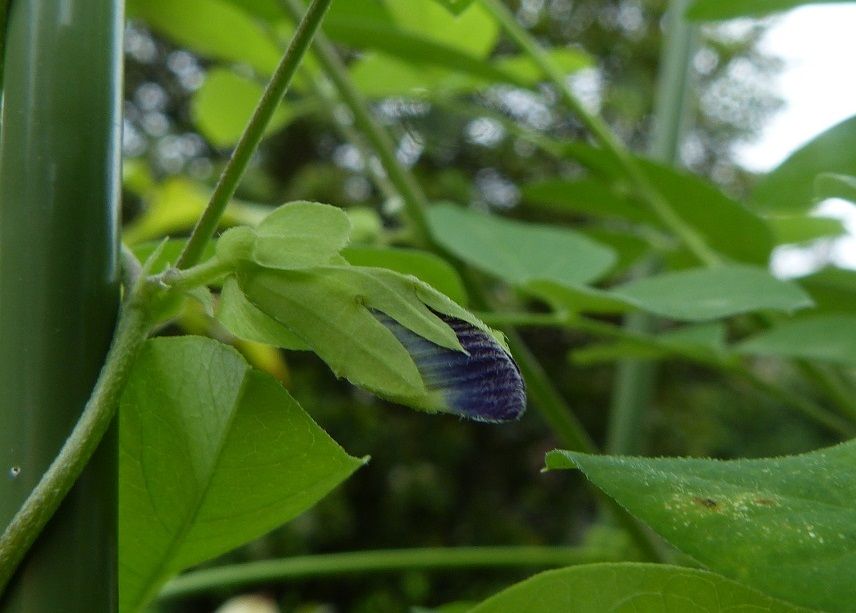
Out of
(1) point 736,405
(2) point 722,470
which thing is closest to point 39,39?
(2) point 722,470

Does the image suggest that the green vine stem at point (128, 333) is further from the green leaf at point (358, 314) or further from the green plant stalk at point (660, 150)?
the green plant stalk at point (660, 150)

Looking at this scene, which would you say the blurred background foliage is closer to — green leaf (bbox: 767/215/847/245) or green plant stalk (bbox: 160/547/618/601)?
green leaf (bbox: 767/215/847/245)

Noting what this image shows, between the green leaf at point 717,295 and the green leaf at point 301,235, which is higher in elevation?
the green leaf at point 301,235

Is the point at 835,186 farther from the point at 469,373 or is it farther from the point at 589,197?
the point at 589,197

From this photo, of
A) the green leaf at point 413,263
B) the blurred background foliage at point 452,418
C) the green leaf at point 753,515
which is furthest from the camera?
the blurred background foliage at point 452,418

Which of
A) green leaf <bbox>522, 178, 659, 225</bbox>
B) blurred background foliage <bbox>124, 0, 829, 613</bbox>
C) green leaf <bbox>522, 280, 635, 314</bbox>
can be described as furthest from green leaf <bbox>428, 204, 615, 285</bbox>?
blurred background foliage <bbox>124, 0, 829, 613</bbox>

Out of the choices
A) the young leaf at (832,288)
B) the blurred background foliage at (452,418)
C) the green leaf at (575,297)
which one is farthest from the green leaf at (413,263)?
the blurred background foliage at (452,418)
